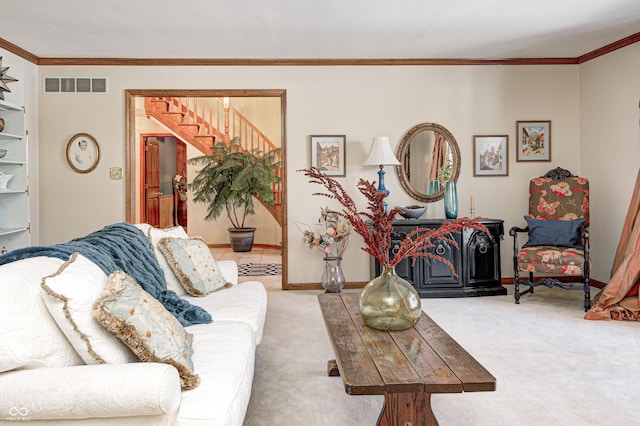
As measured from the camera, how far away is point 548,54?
5.61m

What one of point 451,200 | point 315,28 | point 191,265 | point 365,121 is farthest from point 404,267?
point 191,265

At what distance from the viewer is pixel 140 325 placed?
1733 millimetres

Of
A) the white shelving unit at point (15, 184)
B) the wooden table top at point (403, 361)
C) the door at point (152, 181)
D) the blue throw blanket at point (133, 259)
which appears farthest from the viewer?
the door at point (152, 181)

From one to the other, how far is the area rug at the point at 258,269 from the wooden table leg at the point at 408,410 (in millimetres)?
4835

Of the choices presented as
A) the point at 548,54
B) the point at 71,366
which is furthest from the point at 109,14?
the point at 548,54

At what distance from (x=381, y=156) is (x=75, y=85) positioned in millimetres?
3274

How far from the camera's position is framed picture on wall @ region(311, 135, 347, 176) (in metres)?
5.66

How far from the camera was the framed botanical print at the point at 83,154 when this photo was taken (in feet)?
18.1

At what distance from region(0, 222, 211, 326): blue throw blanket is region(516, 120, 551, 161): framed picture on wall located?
A: 14.2 ft

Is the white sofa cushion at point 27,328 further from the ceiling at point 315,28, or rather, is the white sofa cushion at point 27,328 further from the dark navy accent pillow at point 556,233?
the dark navy accent pillow at point 556,233

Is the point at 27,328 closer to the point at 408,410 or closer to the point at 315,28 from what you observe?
the point at 408,410

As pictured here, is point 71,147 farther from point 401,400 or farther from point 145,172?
point 401,400

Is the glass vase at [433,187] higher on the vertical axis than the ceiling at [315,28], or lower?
lower

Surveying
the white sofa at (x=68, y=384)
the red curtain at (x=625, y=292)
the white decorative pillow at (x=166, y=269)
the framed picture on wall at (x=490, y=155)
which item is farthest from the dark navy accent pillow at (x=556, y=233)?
the white sofa at (x=68, y=384)
